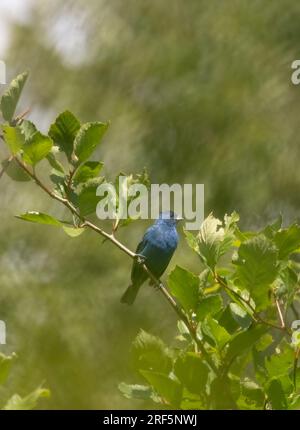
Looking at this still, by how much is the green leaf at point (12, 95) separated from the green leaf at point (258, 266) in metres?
0.19

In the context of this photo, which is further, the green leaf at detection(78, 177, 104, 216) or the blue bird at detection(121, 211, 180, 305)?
the blue bird at detection(121, 211, 180, 305)

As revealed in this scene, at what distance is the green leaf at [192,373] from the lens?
549mm

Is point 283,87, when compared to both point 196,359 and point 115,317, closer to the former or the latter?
point 115,317

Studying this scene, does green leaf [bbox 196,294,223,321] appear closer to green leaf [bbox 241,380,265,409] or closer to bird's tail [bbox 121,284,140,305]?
green leaf [bbox 241,380,265,409]

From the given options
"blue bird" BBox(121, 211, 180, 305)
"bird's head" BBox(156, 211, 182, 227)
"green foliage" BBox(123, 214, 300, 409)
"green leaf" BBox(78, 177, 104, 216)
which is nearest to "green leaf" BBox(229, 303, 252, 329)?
"green foliage" BBox(123, 214, 300, 409)

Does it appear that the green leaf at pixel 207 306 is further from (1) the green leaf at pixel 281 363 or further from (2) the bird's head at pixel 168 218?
(2) the bird's head at pixel 168 218

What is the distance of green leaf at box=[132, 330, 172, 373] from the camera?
57cm

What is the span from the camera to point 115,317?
4.98ft

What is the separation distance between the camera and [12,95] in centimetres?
59

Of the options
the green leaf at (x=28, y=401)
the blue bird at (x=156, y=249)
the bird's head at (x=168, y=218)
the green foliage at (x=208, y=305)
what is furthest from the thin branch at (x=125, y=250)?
the bird's head at (x=168, y=218)

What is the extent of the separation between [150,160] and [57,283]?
0.38m

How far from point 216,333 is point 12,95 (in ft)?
0.72

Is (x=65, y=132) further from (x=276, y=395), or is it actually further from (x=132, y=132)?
(x=132, y=132)

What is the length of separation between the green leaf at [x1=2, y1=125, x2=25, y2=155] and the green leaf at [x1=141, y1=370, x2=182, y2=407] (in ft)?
0.63
